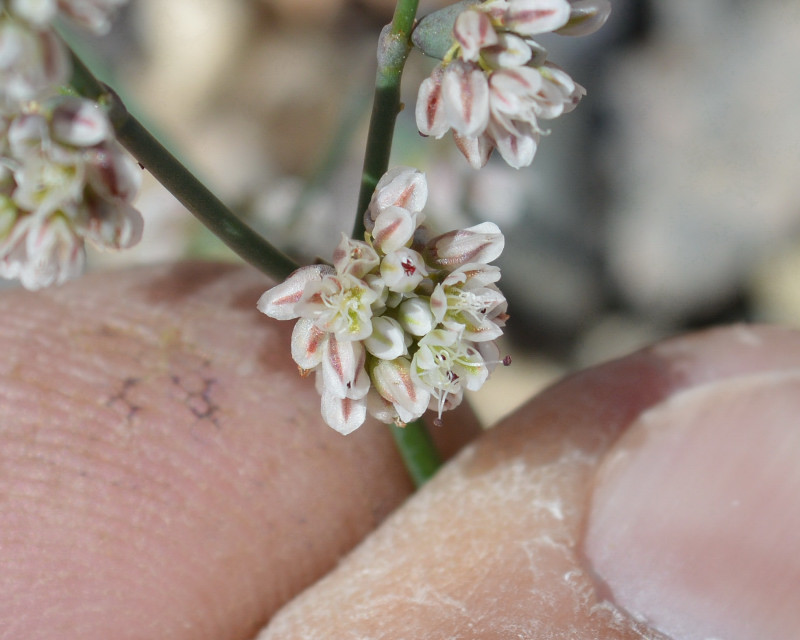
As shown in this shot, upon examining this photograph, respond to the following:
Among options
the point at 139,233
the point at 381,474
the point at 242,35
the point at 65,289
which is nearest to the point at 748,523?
the point at 381,474

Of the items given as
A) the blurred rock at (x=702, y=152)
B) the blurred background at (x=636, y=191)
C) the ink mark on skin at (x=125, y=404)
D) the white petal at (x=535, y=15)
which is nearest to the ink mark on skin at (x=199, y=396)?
the ink mark on skin at (x=125, y=404)

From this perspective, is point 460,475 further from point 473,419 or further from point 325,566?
point 473,419

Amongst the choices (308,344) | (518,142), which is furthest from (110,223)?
(518,142)

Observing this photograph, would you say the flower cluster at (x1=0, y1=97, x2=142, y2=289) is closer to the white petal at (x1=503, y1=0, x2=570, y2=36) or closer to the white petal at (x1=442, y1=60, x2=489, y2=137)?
the white petal at (x1=442, y1=60, x2=489, y2=137)

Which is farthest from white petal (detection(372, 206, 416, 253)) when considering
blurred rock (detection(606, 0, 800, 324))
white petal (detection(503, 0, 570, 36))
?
blurred rock (detection(606, 0, 800, 324))

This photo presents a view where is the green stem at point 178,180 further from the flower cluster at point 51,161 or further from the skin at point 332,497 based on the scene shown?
the skin at point 332,497

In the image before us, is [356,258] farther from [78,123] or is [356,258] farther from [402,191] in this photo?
[78,123]
